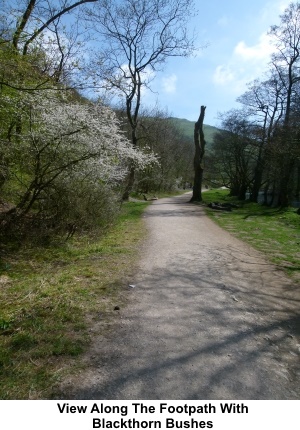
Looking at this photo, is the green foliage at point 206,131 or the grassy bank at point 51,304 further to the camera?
the green foliage at point 206,131

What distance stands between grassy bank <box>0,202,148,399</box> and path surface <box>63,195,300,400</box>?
13.8 inches

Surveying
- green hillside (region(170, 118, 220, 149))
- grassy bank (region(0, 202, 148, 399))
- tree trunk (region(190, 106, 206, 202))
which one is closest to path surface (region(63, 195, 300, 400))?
grassy bank (region(0, 202, 148, 399))

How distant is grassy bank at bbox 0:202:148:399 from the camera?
295 centimetres

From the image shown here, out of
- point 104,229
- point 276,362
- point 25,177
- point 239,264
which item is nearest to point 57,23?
point 25,177

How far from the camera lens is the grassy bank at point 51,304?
295 centimetres

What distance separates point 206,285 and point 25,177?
19.4ft

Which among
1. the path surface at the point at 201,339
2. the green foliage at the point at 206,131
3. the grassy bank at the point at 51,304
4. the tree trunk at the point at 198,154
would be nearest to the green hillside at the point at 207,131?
the green foliage at the point at 206,131

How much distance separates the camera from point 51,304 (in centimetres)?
448

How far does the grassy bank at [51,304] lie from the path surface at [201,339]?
350mm

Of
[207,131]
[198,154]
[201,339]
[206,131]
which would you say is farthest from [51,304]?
[207,131]

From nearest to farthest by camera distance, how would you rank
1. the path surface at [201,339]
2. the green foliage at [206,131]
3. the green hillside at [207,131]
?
the path surface at [201,339] < the green foliage at [206,131] < the green hillside at [207,131]

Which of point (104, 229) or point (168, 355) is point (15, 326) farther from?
point (104, 229)

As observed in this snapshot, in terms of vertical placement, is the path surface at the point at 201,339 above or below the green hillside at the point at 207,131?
below

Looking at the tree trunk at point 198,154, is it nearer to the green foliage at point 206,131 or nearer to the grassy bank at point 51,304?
the green foliage at point 206,131
